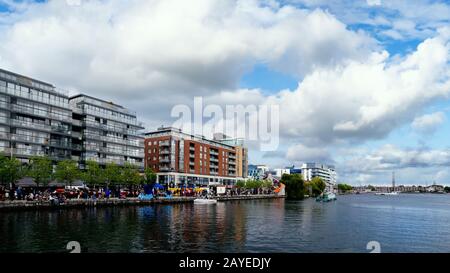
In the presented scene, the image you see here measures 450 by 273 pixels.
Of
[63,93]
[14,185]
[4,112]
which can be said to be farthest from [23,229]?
[63,93]

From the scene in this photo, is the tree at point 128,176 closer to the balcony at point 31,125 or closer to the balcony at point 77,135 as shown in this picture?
the balcony at point 77,135

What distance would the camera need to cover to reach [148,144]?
616 ft

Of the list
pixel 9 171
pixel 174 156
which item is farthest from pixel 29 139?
pixel 174 156

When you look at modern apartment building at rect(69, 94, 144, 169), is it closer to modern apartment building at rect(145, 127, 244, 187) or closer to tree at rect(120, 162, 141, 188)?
tree at rect(120, 162, 141, 188)

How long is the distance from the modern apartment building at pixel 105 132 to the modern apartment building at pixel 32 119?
5.70 meters

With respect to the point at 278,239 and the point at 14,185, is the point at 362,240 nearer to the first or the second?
the point at 278,239

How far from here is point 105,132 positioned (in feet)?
464

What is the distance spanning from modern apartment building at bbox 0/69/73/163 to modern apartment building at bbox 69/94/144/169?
5696mm

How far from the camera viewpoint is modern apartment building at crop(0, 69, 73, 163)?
10631 centimetres

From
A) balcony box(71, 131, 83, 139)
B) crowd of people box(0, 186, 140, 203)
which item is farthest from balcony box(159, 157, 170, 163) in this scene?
crowd of people box(0, 186, 140, 203)

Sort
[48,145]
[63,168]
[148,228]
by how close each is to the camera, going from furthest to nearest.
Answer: [48,145] → [63,168] → [148,228]

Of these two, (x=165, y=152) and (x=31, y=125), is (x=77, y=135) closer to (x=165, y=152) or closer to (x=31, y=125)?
(x=31, y=125)

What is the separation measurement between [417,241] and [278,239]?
18.3 metres

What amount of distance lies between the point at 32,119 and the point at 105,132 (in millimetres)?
30227
